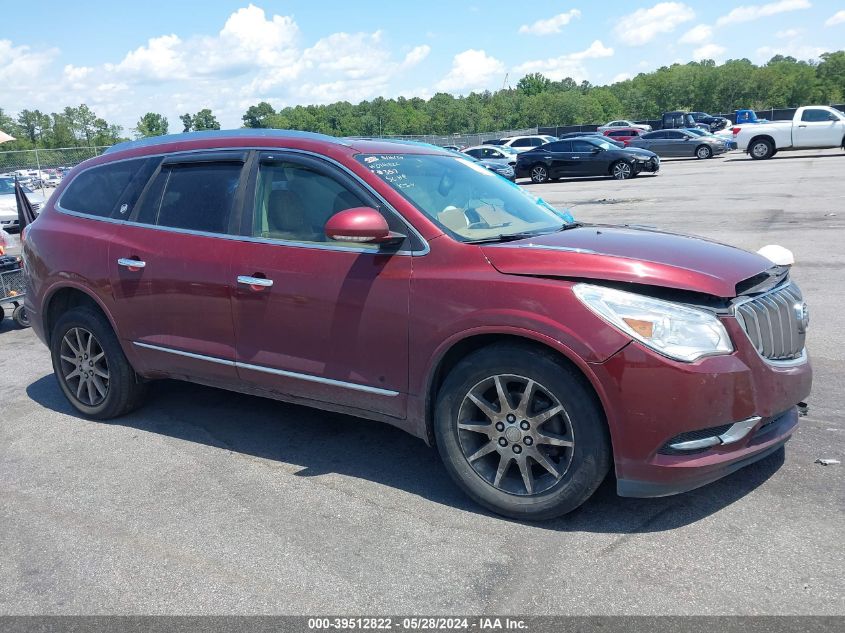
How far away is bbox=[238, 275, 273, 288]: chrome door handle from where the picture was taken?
14.4ft

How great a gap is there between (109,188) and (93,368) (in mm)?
1264

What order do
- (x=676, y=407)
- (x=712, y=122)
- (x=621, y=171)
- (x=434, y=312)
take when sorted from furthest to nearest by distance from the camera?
(x=712, y=122), (x=621, y=171), (x=434, y=312), (x=676, y=407)

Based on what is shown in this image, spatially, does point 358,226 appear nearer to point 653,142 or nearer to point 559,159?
point 559,159

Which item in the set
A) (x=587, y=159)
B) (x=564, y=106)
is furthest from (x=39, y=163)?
(x=564, y=106)

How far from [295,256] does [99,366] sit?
2.00 metres

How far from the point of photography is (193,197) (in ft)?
16.1

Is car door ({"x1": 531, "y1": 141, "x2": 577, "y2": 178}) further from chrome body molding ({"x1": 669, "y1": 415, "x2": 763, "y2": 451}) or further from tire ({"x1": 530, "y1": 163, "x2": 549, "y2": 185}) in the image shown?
chrome body molding ({"x1": 669, "y1": 415, "x2": 763, "y2": 451})

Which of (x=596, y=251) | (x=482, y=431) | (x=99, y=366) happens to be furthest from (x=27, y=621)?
(x=596, y=251)

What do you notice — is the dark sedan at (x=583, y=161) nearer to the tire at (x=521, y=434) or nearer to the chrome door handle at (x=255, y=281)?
the chrome door handle at (x=255, y=281)

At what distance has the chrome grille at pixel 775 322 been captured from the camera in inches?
137

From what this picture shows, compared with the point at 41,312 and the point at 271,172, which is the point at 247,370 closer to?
the point at 271,172

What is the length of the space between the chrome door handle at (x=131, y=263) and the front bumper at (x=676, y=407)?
10.0 feet

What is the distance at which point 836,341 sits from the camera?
639 centimetres

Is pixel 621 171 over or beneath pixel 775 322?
beneath
